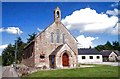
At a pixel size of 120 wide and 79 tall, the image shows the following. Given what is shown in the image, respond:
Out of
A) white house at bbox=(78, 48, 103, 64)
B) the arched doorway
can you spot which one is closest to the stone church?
the arched doorway

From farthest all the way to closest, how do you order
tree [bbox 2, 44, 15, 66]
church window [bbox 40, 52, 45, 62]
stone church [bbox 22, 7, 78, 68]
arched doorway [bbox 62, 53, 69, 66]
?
tree [bbox 2, 44, 15, 66] < church window [bbox 40, 52, 45, 62] < arched doorway [bbox 62, 53, 69, 66] < stone church [bbox 22, 7, 78, 68]

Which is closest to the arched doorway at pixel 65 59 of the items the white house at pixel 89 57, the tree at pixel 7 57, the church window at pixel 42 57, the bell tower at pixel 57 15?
the church window at pixel 42 57

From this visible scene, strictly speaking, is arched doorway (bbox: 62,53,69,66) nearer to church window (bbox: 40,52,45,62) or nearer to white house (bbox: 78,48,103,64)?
church window (bbox: 40,52,45,62)

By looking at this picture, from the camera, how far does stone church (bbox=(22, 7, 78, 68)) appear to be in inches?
1566

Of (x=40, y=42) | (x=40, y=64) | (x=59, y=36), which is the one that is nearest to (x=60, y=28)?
(x=59, y=36)

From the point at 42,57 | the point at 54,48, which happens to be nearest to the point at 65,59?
the point at 54,48

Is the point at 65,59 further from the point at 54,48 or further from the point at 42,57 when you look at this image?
the point at 42,57

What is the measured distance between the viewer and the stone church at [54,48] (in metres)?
39.8

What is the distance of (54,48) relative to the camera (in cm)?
4156

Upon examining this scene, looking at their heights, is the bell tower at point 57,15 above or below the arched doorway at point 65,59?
above

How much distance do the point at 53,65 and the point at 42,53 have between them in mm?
2781

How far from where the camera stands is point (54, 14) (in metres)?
42.9

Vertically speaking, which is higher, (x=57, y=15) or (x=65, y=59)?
(x=57, y=15)

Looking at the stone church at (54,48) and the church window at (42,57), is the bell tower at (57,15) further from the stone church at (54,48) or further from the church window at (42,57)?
the church window at (42,57)
